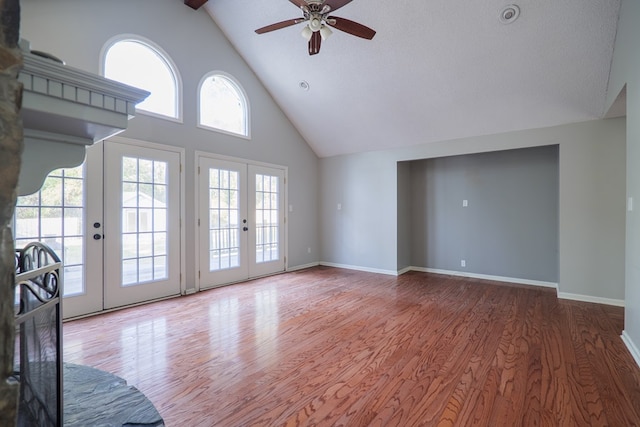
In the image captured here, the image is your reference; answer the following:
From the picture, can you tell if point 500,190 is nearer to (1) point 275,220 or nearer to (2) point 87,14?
(1) point 275,220

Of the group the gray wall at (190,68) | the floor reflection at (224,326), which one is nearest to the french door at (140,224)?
the gray wall at (190,68)

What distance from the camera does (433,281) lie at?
200 inches

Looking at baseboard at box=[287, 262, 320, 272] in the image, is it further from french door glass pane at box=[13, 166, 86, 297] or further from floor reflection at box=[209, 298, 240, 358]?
french door glass pane at box=[13, 166, 86, 297]

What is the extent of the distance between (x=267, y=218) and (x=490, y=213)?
3912mm

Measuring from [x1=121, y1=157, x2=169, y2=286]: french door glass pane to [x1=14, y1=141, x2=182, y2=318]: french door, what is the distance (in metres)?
0.01

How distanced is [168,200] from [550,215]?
5.68 metres

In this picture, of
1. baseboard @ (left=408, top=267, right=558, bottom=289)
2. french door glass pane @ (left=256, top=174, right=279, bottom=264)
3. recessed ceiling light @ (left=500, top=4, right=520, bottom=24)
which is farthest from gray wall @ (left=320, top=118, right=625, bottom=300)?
french door glass pane @ (left=256, top=174, right=279, bottom=264)

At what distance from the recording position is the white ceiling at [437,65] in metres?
3.27

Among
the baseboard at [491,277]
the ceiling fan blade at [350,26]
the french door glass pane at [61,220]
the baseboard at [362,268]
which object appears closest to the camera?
the ceiling fan blade at [350,26]

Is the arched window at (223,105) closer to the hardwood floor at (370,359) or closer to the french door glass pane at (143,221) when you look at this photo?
the french door glass pane at (143,221)

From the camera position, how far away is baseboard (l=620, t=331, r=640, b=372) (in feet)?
7.68

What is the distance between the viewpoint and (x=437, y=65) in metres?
3.98

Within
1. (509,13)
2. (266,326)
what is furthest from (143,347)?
(509,13)

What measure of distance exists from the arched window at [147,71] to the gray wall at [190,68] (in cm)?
9
